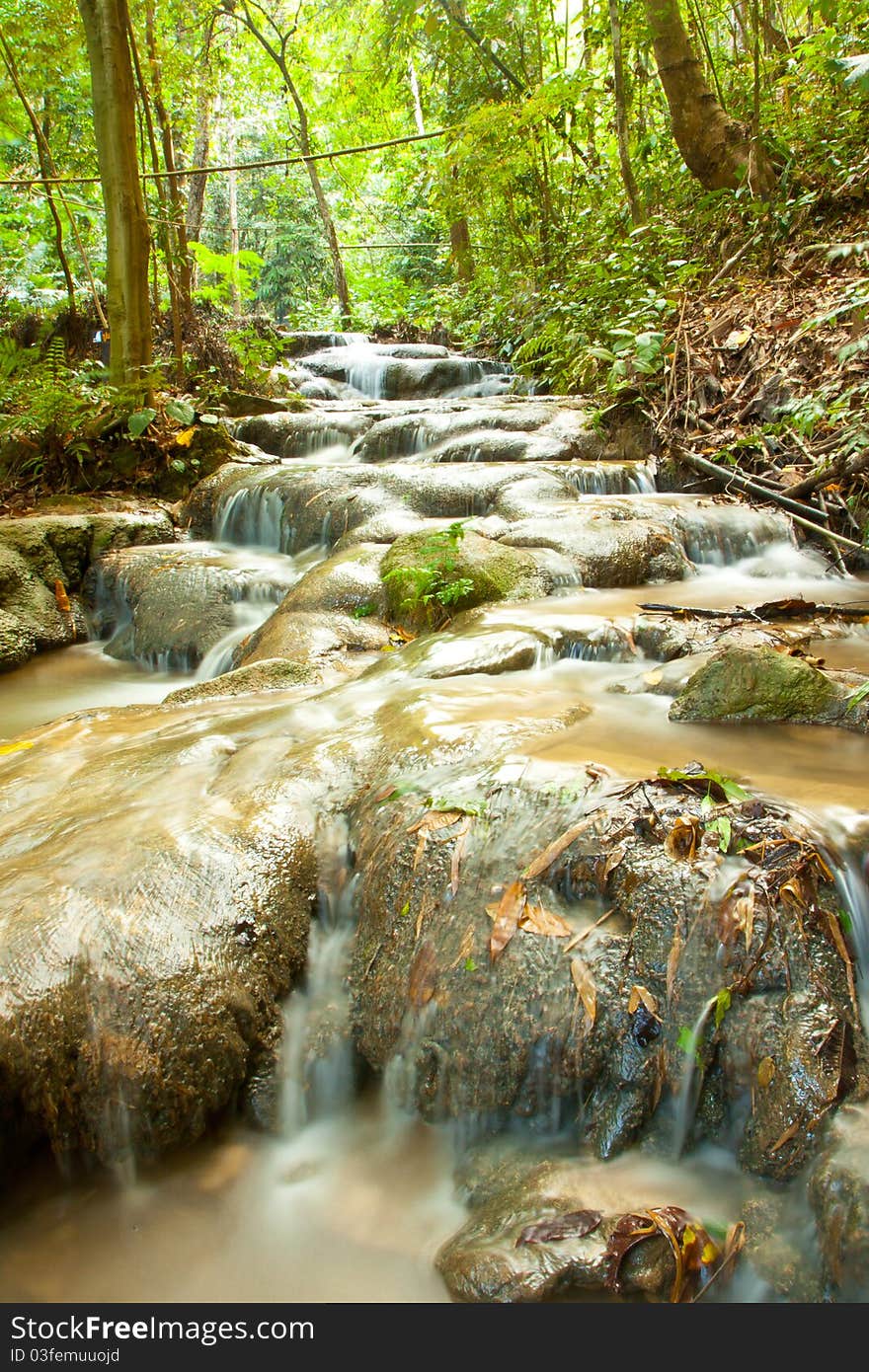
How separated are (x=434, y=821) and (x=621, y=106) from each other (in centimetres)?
1015

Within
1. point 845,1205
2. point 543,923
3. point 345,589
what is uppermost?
point 345,589

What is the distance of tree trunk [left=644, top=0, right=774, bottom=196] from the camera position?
27.8 feet

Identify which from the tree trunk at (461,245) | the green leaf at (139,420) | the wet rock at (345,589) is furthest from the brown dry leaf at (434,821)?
the tree trunk at (461,245)

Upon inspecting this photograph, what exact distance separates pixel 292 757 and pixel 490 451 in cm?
562

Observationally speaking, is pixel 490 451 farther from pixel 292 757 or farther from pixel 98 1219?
pixel 98 1219

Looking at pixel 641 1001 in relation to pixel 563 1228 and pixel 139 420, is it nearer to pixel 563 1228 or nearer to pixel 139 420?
pixel 563 1228

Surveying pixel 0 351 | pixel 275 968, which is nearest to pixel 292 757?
pixel 275 968

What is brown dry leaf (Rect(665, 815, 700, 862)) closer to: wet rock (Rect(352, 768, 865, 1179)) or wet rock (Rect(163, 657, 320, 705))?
wet rock (Rect(352, 768, 865, 1179))

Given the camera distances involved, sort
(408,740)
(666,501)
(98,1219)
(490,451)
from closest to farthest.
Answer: (98,1219), (408,740), (666,501), (490,451)

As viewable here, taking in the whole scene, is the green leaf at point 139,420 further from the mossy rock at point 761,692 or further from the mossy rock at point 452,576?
the mossy rock at point 761,692

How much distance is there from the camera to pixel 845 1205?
1.67 m

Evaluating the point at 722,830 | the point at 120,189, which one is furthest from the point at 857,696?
the point at 120,189

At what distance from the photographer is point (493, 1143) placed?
2.13 meters

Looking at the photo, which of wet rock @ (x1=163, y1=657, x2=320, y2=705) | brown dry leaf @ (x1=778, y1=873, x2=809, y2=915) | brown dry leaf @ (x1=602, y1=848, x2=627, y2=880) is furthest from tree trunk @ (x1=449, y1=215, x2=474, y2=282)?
brown dry leaf @ (x1=778, y1=873, x2=809, y2=915)
